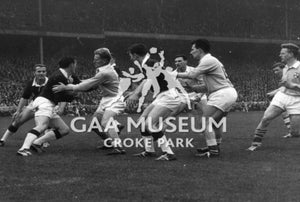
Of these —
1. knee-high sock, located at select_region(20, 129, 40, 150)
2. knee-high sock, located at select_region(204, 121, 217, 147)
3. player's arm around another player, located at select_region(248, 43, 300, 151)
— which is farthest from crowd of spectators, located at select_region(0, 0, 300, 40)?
knee-high sock, located at select_region(204, 121, 217, 147)

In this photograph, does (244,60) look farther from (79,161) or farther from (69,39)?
(79,161)

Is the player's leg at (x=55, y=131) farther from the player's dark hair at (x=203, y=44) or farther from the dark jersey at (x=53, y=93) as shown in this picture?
the player's dark hair at (x=203, y=44)

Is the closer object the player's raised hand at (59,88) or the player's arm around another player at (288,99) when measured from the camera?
the player's raised hand at (59,88)

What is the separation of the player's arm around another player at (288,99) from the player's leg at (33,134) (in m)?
3.39

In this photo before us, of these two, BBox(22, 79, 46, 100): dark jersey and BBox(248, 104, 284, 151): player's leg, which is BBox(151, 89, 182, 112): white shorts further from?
BBox(22, 79, 46, 100): dark jersey

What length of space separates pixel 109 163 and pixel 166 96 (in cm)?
134

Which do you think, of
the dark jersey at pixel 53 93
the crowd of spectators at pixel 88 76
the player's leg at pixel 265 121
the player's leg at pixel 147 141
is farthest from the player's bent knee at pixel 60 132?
the crowd of spectators at pixel 88 76

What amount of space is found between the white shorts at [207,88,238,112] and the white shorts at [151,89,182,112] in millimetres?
532

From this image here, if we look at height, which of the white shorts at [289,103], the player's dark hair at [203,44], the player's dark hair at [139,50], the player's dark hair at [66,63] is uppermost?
the player's dark hair at [203,44]

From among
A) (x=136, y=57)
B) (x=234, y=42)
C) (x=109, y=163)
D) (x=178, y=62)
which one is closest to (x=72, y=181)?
(x=109, y=163)


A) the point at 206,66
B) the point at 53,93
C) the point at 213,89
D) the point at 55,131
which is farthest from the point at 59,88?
the point at 213,89

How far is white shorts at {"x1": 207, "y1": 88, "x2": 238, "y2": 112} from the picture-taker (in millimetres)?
7961

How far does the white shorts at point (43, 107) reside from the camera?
823cm

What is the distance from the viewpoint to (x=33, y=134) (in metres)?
7.97
